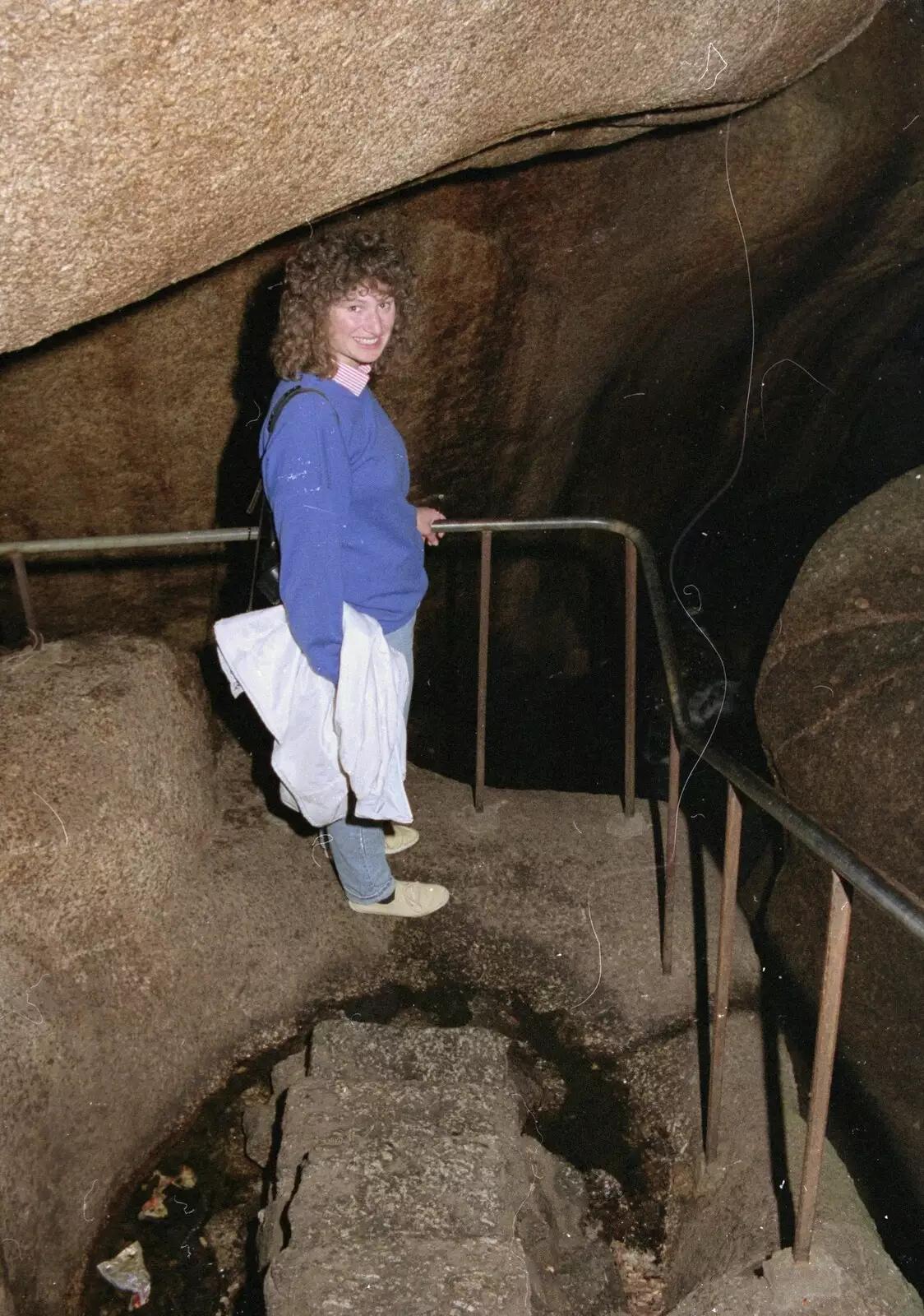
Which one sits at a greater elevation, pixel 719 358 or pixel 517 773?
pixel 719 358

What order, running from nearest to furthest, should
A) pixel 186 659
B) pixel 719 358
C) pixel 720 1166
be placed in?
pixel 720 1166 → pixel 186 659 → pixel 719 358

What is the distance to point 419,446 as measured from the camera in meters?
5.02

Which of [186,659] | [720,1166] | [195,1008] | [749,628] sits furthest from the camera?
[749,628]

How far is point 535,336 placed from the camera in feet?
16.4

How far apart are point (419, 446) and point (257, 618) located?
2.77 metres

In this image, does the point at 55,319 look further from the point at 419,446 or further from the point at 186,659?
the point at 419,446

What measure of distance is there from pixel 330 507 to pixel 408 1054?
1.30 metres

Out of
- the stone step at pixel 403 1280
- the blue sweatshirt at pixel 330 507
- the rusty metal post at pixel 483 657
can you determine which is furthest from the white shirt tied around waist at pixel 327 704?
the stone step at pixel 403 1280

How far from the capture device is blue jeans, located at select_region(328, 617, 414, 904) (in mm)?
2854

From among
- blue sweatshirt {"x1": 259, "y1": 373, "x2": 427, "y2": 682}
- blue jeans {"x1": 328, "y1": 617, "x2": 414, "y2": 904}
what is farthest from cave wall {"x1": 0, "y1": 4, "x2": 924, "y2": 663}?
blue jeans {"x1": 328, "y1": 617, "x2": 414, "y2": 904}

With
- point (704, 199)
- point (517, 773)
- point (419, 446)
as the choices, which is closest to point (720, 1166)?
point (419, 446)

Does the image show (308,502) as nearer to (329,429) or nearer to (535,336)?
(329,429)

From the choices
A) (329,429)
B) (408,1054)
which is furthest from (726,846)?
(329,429)

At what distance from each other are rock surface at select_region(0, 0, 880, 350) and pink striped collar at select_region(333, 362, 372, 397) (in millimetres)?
392
